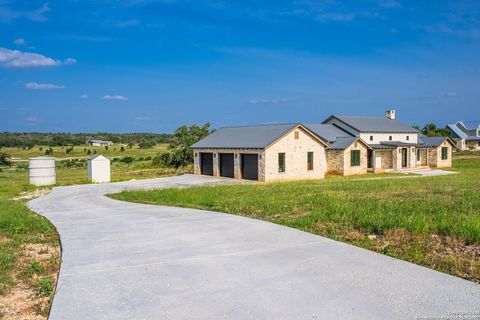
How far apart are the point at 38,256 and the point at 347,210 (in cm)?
813

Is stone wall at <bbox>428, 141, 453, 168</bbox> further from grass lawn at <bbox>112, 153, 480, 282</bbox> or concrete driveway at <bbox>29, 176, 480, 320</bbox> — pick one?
concrete driveway at <bbox>29, 176, 480, 320</bbox>

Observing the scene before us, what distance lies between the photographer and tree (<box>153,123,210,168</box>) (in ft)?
134

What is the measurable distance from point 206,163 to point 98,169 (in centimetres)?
906

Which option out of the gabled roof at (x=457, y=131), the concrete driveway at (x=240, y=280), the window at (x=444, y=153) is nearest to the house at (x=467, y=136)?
the gabled roof at (x=457, y=131)

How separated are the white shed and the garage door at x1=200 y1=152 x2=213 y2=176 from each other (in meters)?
8.37

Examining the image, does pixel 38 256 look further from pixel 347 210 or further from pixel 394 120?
pixel 394 120

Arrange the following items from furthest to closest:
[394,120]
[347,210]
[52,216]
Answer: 1. [394,120]
2. [52,216]
3. [347,210]

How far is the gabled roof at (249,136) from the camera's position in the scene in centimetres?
2903

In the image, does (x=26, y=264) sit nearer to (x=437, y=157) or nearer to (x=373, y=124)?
(x=373, y=124)

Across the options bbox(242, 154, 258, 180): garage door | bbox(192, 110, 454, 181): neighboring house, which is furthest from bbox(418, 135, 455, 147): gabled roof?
bbox(242, 154, 258, 180): garage door

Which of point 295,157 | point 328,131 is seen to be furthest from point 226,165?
point 328,131

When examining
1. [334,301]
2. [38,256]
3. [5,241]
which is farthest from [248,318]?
[5,241]

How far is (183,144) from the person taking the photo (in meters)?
41.2

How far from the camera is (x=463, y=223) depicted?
9.18 m
